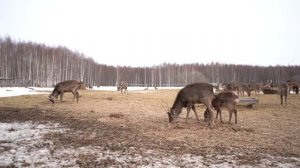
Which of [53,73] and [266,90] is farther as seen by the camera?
[53,73]

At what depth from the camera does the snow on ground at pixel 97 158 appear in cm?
823

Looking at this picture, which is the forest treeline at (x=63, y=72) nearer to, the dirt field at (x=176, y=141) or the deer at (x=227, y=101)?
the dirt field at (x=176, y=141)

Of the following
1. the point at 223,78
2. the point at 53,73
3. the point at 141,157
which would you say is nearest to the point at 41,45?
the point at 53,73

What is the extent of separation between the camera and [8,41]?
273 feet

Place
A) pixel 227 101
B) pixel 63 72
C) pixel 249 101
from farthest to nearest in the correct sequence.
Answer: pixel 63 72 → pixel 249 101 → pixel 227 101

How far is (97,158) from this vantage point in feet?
28.4

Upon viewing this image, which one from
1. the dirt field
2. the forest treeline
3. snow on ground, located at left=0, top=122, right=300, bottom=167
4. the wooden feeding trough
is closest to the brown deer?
the dirt field

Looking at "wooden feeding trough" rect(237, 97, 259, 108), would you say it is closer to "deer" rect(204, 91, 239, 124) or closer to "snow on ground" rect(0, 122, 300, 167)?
"deer" rect(204, 91, 239, 124)

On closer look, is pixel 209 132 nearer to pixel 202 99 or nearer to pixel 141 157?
pixel 202 99

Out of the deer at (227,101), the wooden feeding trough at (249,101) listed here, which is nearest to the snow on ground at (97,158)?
the deer at (227,101)

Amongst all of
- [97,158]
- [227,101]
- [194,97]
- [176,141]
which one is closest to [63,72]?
[194,97]

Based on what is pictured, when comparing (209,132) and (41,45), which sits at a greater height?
(41,45)

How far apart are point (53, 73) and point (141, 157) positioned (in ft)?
250

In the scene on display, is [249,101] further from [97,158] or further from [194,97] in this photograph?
[97,158]
